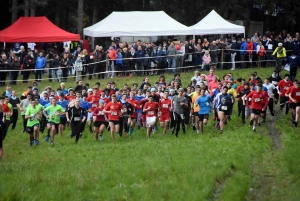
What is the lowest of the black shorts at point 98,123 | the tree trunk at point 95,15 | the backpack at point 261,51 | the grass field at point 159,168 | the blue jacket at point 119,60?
the grass field at point 159,168

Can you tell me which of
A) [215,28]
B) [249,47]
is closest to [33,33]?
[215,28]

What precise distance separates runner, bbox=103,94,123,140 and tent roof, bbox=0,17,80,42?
15.3 meters

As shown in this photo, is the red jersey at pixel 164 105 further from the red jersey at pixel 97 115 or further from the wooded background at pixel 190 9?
the wooded background at pixel 190 9

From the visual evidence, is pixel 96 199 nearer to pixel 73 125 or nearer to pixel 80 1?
pixel 73 125

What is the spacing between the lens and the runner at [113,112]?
969 inches

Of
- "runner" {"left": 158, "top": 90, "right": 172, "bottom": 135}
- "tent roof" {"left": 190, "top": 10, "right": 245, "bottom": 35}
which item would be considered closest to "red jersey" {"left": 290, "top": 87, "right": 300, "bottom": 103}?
"runner" {"left": 158, "top": 90, "right": 172, "bottom": 135}

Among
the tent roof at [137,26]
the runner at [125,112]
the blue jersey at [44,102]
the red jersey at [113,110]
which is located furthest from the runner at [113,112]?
the tent roof at [137,26]

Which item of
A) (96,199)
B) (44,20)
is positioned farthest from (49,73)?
(96,199)

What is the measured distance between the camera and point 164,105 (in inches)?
998

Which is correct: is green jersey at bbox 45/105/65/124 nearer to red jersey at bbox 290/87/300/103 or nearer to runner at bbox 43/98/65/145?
runner at bbox 43/98/65/145

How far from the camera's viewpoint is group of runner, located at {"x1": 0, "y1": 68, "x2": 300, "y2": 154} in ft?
81.4

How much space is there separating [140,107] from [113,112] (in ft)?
6.76

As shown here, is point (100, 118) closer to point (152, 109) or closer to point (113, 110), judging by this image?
point (113, 110)

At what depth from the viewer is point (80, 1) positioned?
4553 centimetres
